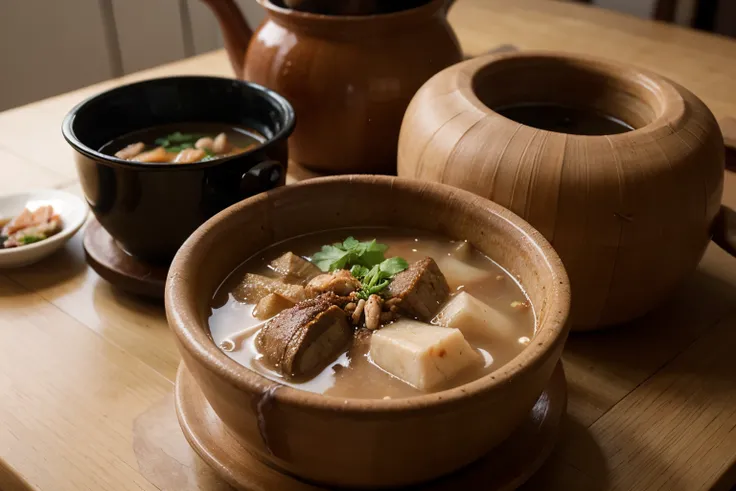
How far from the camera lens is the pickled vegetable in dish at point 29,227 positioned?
40.1 inches

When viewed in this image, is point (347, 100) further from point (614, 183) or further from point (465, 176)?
point (614, 183)

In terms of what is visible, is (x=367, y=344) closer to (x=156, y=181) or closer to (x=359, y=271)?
(x=359, y=271)

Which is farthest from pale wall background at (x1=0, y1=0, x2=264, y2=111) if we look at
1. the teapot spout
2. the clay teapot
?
the clay teapot

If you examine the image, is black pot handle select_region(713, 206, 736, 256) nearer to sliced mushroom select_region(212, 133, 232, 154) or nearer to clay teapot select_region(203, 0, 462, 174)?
clay teapot select_region(203, 0, 462, 174)

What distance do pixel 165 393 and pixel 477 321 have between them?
0.35m

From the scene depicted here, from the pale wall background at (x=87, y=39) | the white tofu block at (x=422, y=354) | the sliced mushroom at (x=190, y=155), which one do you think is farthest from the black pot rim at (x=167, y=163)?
the pale wall background at (x=87, y=39)

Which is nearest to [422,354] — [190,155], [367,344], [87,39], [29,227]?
[367,344]

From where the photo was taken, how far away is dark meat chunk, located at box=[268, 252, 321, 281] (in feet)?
2.66

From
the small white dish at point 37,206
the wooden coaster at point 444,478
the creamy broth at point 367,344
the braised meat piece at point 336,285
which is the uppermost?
the braised meat piece at point 336,285

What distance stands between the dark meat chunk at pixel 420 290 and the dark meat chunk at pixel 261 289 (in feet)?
0.32

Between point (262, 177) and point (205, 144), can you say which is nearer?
point (262, 177)

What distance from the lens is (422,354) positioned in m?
0.65

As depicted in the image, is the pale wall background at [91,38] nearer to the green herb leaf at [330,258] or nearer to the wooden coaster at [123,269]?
the wooden coaster at [123,269]

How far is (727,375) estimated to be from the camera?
0.84m
